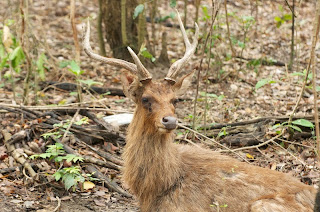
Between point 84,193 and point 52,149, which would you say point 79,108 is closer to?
point 52,149

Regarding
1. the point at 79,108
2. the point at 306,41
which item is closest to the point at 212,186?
the point at 79,108

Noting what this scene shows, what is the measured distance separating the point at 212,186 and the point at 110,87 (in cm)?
510

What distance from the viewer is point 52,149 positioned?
22.2 ft

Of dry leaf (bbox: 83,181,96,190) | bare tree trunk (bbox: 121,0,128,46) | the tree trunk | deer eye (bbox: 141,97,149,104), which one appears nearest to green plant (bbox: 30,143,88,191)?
dry leaf (bbox: 83,181,96,190)

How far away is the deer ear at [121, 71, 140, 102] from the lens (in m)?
5.62

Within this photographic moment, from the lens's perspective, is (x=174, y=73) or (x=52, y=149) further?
(x=52, y=149)

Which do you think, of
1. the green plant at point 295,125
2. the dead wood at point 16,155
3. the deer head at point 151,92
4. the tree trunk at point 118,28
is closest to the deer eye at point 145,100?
the deer head at point 151,92

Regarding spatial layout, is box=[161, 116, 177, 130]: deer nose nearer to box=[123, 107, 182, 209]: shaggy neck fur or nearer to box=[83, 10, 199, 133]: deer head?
box=[83, 10, 199, 133]: deer head

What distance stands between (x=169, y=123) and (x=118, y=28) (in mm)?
6274

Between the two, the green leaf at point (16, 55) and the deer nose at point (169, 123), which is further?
the green leaf at point (16, 55)

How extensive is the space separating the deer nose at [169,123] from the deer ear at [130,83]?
2.37 ft

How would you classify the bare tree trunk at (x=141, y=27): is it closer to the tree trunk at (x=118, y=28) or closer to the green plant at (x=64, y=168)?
the tree trunk at (x=118, y=28)

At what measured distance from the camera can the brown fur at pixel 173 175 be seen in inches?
210

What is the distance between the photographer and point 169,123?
5102 mm
